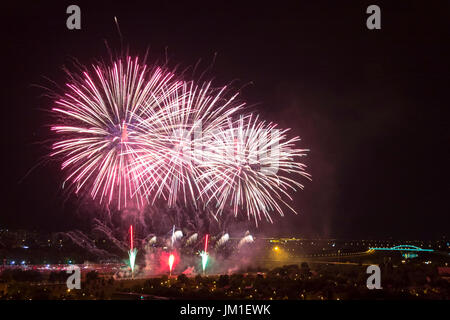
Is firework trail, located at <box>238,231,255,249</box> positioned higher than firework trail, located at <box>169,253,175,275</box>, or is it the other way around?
firework trail, located at <box>238,231,255,249</box>

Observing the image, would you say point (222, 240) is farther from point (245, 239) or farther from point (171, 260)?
point (171, 260)

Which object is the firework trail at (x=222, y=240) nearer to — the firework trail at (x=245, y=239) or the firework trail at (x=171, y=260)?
the firework trail at (x=245, y=239)

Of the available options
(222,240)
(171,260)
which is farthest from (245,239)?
(171,260)

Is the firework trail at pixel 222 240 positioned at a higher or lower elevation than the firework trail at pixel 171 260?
higher

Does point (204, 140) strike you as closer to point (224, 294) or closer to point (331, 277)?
point (224, 294)

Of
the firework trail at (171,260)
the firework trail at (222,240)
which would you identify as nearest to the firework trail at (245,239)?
the firework trail at (222,240)

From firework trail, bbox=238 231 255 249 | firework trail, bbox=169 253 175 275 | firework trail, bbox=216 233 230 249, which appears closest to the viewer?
firework trail, bbox=169 253 175 275

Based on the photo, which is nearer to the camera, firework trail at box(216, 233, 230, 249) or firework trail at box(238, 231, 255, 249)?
firework trail at box(216, 233, 230, 249)

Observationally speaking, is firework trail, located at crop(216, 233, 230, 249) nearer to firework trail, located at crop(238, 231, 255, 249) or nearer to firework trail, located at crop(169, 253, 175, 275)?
firework trail, located at crop(238, 231, 255, 249)

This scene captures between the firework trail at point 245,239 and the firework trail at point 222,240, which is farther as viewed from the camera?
the firework trail at point 245,239

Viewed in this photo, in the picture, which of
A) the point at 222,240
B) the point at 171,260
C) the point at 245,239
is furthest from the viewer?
the point at 245,239

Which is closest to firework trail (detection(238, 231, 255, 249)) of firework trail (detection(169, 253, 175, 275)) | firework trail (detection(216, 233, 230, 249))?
firework trail (detection(216, 233, 230, 249))

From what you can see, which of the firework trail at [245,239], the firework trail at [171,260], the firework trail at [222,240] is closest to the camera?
the firework trail at [171,260]
